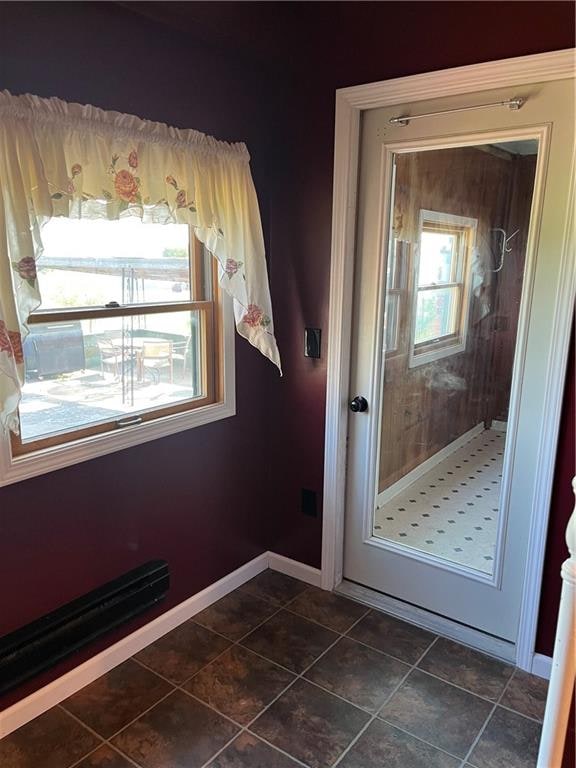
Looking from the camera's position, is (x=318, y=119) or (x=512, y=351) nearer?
(x=512, y=351)

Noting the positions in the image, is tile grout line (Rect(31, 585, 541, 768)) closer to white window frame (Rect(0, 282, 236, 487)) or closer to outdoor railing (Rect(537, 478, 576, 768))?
outdoor railing (Rect(537, 478, 576, 768))

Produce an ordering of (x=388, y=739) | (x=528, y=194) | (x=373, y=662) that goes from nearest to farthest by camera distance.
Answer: (x=388, y=739), (x=528, y=194), (x=373, y=662)

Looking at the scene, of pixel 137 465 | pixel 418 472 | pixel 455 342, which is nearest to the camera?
pixel 137 465

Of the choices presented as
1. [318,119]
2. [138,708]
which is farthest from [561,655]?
[318,119]

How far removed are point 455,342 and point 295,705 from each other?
1.60m

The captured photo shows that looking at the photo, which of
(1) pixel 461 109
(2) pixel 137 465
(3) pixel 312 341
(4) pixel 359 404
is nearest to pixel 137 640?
(2) pixel 137 465

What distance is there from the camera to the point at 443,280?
2518 millimetres

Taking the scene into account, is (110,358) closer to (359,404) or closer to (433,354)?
(359,404)

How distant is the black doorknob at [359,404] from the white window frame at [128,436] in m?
0.55

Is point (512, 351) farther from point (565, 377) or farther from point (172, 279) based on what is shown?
point (172, 279)

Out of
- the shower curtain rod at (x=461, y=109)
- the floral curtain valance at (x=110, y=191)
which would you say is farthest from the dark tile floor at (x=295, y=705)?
the shower curtain rod at (x=461, y=109)

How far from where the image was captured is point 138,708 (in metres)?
2.08

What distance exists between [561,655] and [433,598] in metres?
1.18

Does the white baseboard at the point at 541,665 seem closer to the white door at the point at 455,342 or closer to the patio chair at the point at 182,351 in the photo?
the white door at the point at 455,342
